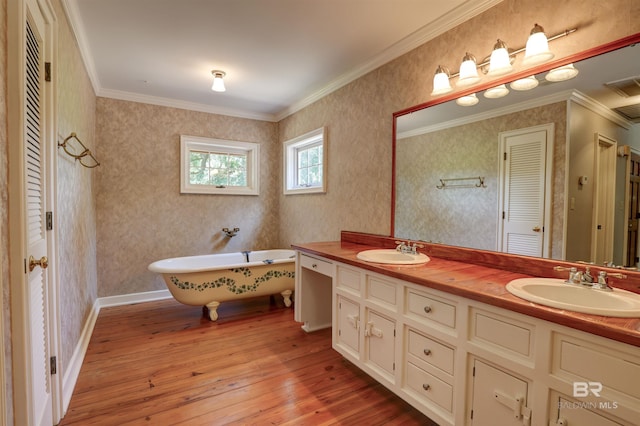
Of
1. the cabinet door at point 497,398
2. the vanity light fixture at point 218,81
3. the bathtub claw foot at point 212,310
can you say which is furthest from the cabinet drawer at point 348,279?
the vanity light fixture at point 218,81

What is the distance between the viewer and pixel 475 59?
1.89 m

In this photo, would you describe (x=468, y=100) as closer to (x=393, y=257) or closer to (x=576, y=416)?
(x=393, y=257)

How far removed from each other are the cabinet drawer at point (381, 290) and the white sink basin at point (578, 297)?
1.91ft

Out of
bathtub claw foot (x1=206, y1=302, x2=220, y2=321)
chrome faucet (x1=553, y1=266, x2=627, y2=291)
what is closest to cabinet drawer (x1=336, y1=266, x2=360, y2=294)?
chrome faucet (x1=553, y1=266, x2=627, y2=291)

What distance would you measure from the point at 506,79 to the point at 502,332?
54.5 inches

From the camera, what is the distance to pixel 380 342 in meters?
1.79

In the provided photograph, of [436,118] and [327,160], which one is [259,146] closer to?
[327,160]

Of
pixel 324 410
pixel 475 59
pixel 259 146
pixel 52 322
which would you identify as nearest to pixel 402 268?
pixel 324 410

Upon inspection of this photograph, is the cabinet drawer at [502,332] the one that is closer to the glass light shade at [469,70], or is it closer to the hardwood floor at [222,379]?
the hardwood floor at [222,379]

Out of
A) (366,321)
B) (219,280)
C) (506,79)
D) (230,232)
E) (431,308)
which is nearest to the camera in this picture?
(431,308)

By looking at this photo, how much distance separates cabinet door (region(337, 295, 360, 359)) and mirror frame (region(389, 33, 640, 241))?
73 cm

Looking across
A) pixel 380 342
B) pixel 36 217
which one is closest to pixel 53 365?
pixel 36 217

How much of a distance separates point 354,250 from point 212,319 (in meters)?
1.65

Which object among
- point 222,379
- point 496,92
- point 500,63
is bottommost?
point 222,379
